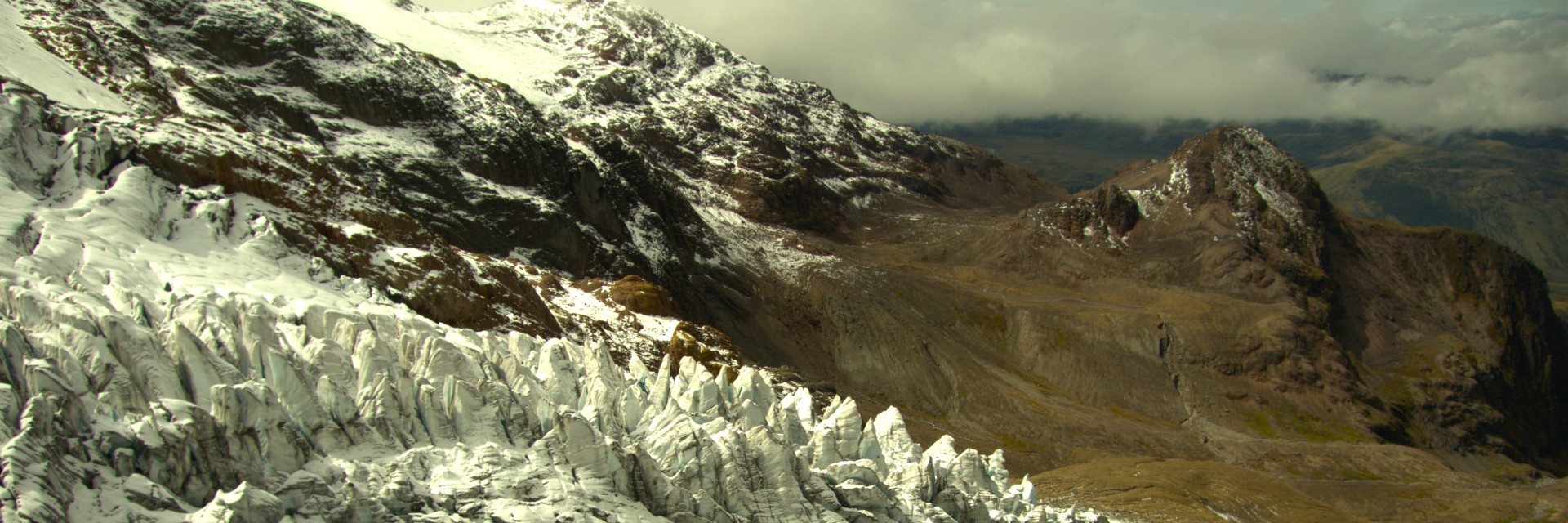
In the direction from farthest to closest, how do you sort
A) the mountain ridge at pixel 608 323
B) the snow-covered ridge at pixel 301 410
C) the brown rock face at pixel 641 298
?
the brown rock face at pixel 641 298 < the mountain ridge at pixel 608 323 < the snow-covered ridge at pixel 301 410

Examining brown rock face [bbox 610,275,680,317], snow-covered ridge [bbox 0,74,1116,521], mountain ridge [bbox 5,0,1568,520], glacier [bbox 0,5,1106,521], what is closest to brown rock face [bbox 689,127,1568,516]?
mountain ridge [bbox 5,0,1568,520]

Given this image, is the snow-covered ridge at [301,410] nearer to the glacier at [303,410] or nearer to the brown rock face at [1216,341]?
the glacier at [303,410]

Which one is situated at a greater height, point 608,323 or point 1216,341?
point 1216,341

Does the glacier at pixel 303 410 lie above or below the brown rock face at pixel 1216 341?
above

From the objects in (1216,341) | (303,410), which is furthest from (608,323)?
Result: (1216,341)

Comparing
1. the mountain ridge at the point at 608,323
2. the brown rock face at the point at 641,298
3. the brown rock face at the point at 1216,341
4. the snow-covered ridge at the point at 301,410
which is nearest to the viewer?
the snow-covered ridge at the point at 301,410

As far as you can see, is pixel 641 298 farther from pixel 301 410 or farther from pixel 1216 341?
pixel 1216 341

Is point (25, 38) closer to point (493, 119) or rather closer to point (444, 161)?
point (444, 161)

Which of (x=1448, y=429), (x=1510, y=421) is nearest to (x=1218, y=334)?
(x=1448, y=429)

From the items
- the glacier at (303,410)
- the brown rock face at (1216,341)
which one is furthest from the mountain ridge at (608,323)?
the brown rock face at (1216,341)
